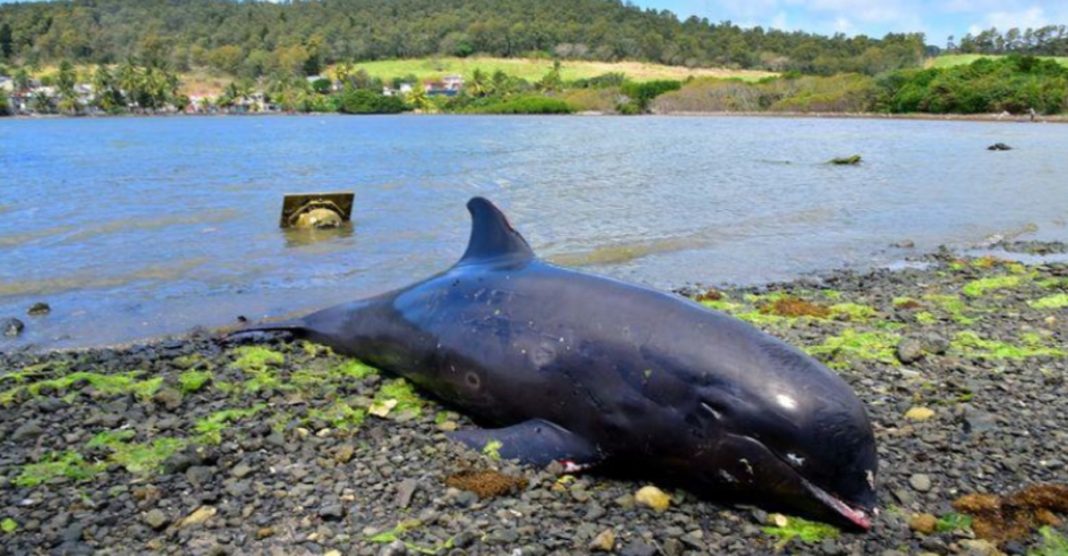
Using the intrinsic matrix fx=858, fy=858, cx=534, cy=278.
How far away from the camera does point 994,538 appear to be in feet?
18.0

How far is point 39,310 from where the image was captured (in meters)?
13.4

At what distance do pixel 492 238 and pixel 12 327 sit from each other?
8221 mm

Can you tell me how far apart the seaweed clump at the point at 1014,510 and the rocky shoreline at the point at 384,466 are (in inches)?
1.3

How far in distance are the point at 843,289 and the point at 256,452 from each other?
422 inches

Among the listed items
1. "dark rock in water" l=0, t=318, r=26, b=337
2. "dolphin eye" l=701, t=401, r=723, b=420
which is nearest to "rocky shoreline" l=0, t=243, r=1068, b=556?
"dolphin eye" l=701, t=401, r=723, b=420

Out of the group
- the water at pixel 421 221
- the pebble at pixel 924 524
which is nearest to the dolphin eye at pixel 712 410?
the pebble at pixel 924 524

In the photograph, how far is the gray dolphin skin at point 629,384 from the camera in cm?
567

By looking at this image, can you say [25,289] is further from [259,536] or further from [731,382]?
[731,382]

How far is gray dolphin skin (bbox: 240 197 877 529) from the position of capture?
18.6 feet

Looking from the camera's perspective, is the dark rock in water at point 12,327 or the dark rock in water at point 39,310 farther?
the dark rock in water at point 39,310

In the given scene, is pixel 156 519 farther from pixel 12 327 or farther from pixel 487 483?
pixel 12 327

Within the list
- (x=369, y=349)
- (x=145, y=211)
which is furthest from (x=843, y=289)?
(x=145, y=211)

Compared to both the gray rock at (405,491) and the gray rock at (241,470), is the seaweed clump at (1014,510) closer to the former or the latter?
the gray rock at (405,491)

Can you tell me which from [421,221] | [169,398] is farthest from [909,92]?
[169,398]
